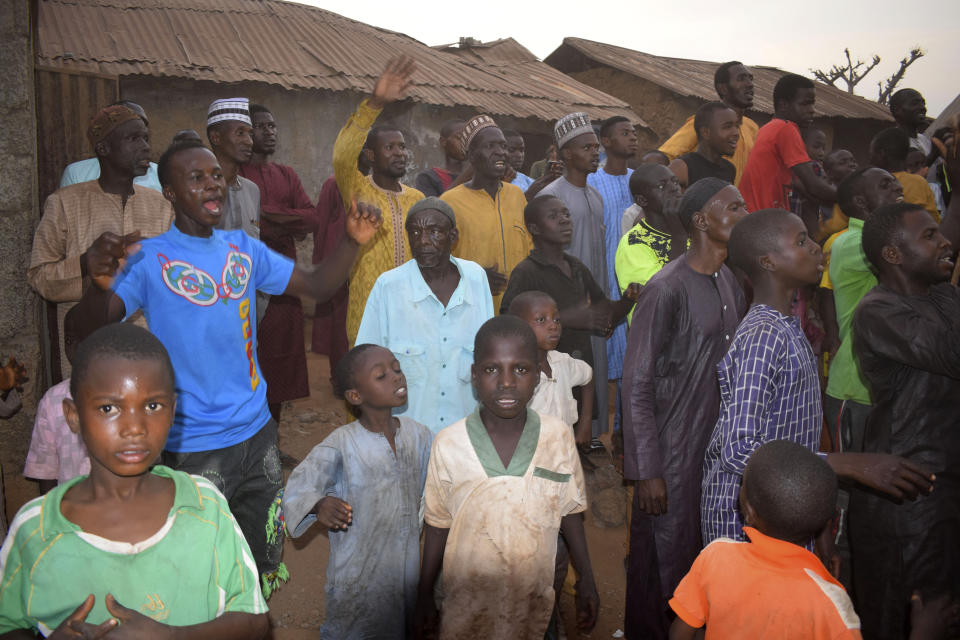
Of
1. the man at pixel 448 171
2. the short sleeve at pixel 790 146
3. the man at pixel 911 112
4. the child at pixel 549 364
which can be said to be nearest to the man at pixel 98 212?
the child at pixel 549 364

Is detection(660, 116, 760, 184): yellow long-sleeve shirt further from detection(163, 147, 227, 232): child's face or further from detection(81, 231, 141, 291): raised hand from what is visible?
detection(81, 231, 141, 291): raised hand

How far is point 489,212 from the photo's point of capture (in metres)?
4.71

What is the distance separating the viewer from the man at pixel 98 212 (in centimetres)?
337

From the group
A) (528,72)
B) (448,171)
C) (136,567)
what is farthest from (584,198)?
(528,72)

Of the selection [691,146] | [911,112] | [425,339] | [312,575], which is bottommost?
[312,575]

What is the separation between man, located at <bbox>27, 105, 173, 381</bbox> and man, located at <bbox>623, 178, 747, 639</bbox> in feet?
7.98

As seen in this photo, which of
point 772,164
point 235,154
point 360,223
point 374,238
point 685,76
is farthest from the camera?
point 685,76

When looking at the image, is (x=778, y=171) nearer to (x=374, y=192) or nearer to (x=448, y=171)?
(x=448, y=171)

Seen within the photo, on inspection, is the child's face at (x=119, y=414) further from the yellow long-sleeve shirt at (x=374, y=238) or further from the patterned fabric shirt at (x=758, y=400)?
the yellow long-sleeve shirt at (x=374, y=238)

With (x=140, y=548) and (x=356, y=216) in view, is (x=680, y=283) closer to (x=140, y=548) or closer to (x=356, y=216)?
(x=356, y=216)

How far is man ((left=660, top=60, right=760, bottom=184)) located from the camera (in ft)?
18.7

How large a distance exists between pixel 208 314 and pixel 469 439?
Answer: 1.03 metres

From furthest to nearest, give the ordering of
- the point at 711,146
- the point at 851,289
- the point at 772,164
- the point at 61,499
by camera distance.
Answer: the point at 772,164
the point at 711,146
the point at 851,289
the point at 61,499

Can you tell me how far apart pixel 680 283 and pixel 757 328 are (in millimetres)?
505
